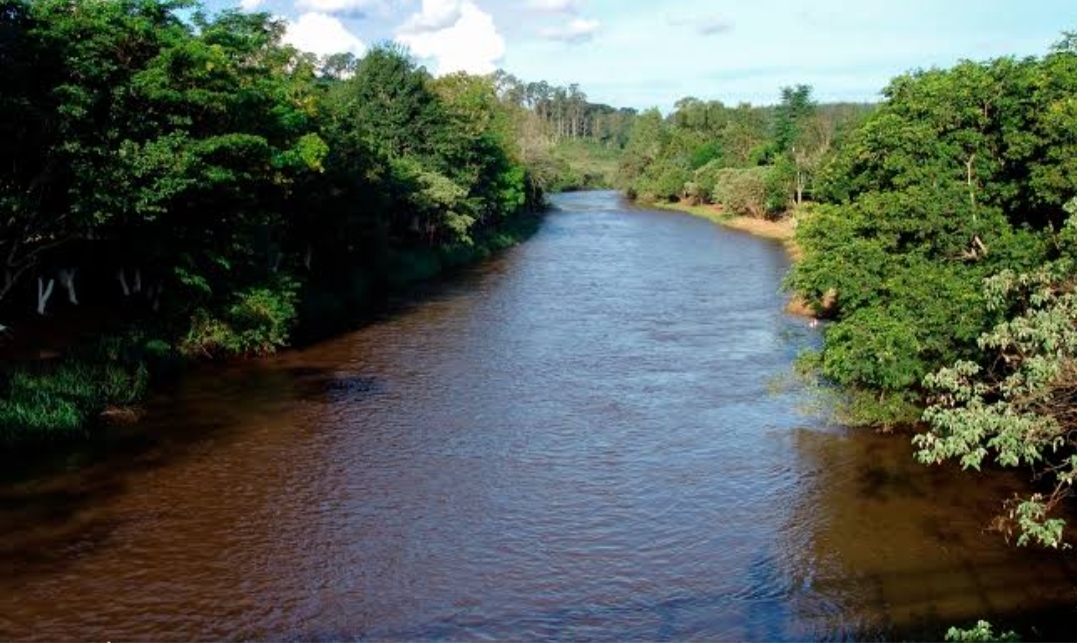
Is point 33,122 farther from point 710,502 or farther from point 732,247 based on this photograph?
point 732,247

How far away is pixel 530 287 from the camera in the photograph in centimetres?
4897

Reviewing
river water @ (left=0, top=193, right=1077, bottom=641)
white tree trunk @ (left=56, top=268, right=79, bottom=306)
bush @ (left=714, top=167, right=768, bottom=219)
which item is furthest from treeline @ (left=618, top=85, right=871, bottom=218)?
white tree trunk @ (left=56, top=268, right=79, bottom=306)

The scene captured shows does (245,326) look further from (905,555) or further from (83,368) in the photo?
(905,555)

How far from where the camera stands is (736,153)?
98812 mm

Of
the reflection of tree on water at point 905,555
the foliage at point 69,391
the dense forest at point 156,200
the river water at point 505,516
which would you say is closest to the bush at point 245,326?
the dense forest at point 156,200

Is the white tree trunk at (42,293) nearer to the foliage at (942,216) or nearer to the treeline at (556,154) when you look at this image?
the foliage at (942,216)

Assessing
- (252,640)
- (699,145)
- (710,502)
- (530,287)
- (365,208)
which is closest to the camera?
(252,640)

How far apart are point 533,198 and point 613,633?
3148 inches

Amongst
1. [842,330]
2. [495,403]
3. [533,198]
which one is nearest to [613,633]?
[842,330]

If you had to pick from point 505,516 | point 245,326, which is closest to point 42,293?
point 245,326

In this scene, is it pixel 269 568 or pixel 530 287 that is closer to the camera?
pixel 269 568

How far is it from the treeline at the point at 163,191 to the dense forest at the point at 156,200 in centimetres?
7

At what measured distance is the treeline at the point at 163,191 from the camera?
79.4 ft

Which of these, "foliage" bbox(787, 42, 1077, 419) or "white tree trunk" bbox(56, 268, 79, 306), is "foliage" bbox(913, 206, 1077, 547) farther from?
"white tree trunk" bbox(56, 268, 79, 306)
